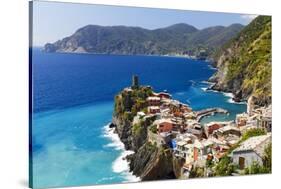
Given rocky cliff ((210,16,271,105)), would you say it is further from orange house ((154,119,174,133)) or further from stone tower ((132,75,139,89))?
stone tower ((132,75,139,89))

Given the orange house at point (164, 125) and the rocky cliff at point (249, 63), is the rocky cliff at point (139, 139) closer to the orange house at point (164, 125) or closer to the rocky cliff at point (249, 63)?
the orange house at point (164, 125)

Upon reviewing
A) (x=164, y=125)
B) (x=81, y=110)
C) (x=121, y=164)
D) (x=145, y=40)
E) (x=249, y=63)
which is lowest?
(x=121, y=164)

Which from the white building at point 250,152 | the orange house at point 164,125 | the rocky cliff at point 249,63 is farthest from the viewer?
the rocky cliff at point 249,63

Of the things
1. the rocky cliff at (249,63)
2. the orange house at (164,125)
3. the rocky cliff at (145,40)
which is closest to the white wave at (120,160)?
the orange house at (164,125)

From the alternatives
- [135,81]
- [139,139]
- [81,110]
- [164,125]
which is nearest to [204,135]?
[164,125]

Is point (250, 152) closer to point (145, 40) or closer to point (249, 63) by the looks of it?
point (249, 63)

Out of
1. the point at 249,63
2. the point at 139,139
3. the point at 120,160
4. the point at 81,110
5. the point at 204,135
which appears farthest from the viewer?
the point at 249,63

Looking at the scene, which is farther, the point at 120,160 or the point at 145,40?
the point at 145,40
